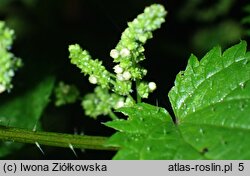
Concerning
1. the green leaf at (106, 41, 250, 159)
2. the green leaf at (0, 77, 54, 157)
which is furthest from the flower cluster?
the green leaf at (0, 77, 54, 157)

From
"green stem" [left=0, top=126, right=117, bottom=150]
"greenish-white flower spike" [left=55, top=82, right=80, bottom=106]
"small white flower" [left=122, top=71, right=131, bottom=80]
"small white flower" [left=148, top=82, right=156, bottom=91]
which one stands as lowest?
"green stem" [left=0, top=126, right=117, bottom=150]

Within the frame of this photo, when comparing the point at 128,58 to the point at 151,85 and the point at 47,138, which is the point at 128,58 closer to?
the point at 151,85

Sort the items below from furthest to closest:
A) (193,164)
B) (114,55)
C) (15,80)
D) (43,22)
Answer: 1. (43,22)
2. (15,80)
3. (114,55)
4. (193,164)

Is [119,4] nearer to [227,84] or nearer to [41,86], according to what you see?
[41,86]

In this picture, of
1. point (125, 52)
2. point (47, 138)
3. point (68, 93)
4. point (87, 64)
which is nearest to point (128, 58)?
point (125, 52)

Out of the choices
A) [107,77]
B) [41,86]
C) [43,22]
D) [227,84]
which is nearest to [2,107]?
[41,86]

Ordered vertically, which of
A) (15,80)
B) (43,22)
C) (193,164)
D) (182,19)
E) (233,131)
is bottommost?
(193,164)

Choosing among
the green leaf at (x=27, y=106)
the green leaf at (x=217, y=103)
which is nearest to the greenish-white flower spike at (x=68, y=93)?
the green leaf at (x=27, y=106)

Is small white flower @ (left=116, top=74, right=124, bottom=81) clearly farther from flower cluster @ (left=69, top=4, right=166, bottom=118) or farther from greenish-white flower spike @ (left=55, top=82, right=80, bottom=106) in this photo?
greenish-white flower spike @ (left=55, top=82, right=80, bottom=106)
